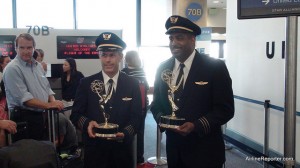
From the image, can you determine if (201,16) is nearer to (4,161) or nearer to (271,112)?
(271,112)

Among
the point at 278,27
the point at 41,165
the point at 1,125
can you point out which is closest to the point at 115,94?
the point at 41,165

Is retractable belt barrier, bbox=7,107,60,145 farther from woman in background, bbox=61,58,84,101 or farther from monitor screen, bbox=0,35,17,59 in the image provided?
monitor screen, bbox=0,35,17,59

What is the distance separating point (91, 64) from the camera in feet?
18.9

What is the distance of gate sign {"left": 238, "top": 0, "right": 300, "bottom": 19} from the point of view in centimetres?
149

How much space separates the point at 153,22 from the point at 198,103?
7.55 meters

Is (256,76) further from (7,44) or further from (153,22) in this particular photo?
(153,22)

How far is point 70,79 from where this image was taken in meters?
5.38

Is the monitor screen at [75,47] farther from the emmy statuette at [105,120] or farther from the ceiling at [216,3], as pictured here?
the ceiling at [216,3]

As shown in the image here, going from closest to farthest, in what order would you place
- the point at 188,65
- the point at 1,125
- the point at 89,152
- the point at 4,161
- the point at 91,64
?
the point at 188,65
the point at 89,152
the point at 4,161
the point at 1,125
the point at 91,64

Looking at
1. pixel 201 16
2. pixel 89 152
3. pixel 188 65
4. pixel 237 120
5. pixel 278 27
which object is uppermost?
pixel 201 16

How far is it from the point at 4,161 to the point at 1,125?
1.92 feet

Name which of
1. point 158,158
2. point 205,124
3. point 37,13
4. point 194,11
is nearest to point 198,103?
point 205,124

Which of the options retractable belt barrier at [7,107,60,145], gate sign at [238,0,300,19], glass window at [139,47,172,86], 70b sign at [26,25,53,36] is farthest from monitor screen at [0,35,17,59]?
gate sign at [238,0,300,19]

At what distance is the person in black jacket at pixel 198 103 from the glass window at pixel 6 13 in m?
7.41
